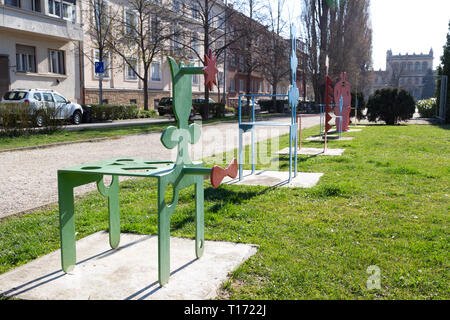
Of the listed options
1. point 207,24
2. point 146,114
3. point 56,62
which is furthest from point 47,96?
point 146,114

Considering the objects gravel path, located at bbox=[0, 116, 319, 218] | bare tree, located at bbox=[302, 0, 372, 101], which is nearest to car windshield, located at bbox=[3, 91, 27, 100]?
gravel path, located at bbox=[0, 116, 319, 218]

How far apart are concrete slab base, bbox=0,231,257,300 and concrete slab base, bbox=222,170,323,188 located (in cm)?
266

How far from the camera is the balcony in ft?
70.0

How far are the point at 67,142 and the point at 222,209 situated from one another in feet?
29.6

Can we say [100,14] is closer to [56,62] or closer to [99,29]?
[99,29]

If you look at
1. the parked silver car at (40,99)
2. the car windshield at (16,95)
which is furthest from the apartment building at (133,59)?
the car windshield at (16,95)

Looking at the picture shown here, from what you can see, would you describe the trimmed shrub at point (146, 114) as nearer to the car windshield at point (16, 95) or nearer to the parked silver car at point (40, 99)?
the parked silver car at point (40, 99)

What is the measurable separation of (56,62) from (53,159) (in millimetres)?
Answer: 18335

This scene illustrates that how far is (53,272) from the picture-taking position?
123 inches

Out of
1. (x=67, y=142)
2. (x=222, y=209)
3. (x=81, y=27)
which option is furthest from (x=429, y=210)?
(x=81, y=27)

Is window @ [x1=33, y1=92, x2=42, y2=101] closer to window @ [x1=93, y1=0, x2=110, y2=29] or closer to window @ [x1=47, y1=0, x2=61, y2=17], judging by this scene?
window @ [x1=47, y1=0, x2=61, y2=17]

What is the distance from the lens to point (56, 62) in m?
25.8

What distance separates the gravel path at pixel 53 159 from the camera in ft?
19.1
